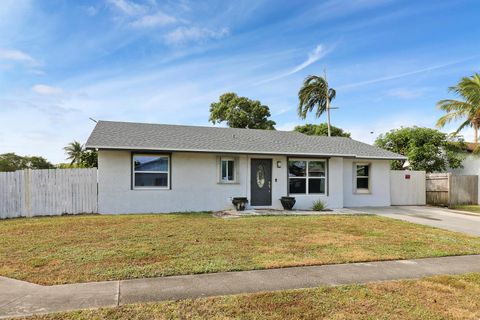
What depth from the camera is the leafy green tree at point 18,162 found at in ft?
153

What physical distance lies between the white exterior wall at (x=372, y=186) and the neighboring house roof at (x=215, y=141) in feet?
2.16

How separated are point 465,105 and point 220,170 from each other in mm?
17047

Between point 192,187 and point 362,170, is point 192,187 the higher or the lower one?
the lower one

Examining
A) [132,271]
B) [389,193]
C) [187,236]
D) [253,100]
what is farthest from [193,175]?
[253,100]

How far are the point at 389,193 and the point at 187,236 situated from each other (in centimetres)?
1287

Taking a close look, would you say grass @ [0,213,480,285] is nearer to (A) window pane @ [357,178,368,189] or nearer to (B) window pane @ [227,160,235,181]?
(B) window pane @ [227,160,235,181]

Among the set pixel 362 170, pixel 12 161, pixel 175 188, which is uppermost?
pixel 12 161

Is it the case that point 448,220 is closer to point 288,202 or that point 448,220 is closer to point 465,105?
point 288,202

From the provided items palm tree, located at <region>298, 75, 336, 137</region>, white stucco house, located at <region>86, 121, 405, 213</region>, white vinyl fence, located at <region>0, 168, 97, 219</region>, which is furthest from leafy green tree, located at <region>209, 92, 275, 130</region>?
white vinyl fence, located at <region>0, 168, 97, 219</region>

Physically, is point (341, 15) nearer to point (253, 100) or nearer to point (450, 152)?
point (450, 152)

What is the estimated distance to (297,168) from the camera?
588 inches

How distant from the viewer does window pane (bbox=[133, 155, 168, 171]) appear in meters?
13.0

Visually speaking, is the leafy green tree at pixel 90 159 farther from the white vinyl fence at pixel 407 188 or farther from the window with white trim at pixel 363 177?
the white vinyl fence at pixel 407 188

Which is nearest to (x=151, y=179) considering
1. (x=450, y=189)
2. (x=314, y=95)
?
(x=450, y=189)
